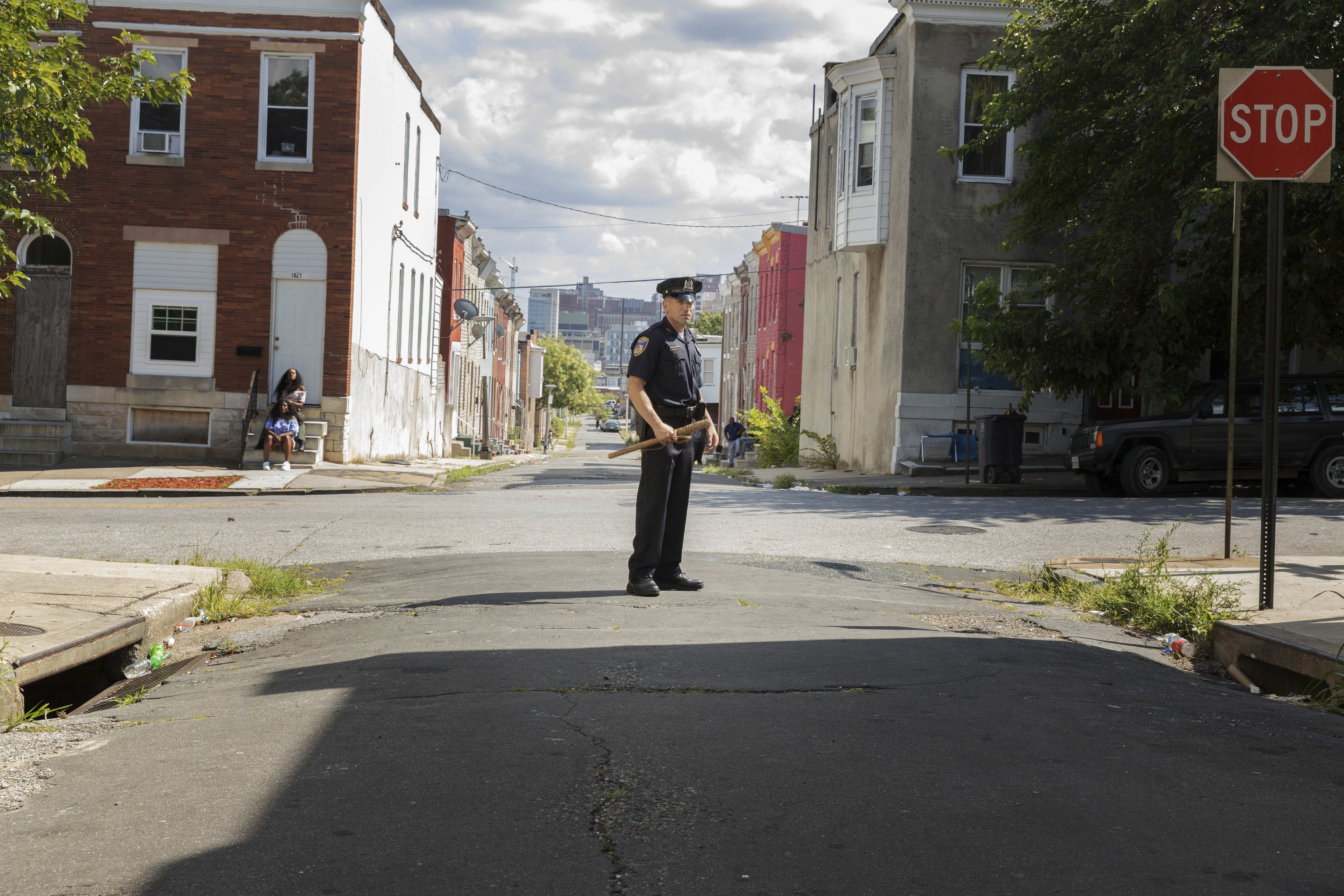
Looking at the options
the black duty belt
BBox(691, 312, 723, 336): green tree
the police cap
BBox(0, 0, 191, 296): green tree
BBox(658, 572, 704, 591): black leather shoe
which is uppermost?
BBox(691, 312, 723, 336): green tree

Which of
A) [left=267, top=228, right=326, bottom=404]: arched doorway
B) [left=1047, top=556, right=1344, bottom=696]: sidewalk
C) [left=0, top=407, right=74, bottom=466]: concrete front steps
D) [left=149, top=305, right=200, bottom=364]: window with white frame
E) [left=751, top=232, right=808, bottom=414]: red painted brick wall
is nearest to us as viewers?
[left=1047, top=556, right=1344, bottom=696]: sidewalk

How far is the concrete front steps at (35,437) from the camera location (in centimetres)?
2164

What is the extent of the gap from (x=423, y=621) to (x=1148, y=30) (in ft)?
53.2

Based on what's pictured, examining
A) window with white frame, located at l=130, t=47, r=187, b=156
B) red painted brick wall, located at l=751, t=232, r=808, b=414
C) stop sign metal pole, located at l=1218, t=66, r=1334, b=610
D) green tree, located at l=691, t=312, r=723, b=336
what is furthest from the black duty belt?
green tree, located at l=691, t=312, r=723, b=336

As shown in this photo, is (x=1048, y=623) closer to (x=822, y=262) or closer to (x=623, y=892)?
(x=623, y=892)

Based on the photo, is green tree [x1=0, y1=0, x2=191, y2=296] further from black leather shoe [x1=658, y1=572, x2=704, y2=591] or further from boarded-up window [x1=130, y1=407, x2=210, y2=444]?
boarded-up window [x1=130, y1=407, x2=210, y2=444]

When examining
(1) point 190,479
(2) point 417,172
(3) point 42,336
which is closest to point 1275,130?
(1) point 190,479

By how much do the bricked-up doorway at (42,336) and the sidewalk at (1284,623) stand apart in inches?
779

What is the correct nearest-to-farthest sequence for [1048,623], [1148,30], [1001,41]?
[1048,623] < [1148,30] < [1001,41]

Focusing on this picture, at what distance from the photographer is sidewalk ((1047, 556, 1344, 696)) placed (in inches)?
236

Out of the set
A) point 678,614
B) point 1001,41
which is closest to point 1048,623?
point 678,614

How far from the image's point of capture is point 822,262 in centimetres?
3212

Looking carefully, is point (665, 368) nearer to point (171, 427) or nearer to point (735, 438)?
point (171, 427)

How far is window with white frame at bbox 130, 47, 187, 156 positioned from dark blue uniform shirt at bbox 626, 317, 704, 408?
18.0 meters
